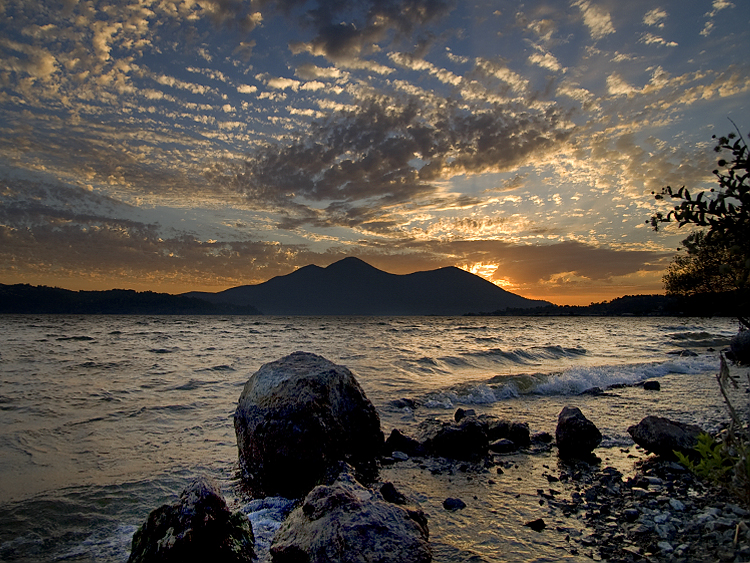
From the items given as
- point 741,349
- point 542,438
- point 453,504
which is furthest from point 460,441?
point 741,349

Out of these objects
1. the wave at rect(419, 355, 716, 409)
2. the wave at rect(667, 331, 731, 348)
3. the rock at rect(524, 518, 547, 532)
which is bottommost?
the wave at rect(667, 331, 731, 348)

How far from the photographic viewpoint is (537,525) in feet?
17.6

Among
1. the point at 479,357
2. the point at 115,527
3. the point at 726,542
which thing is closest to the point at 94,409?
the point at 115,527


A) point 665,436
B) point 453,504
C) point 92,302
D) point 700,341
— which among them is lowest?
point 700,341

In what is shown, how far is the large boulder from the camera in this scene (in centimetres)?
697

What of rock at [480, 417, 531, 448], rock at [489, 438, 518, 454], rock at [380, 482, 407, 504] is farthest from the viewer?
rock at [480, 417, 531, 448]

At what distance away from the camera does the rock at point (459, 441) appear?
8.41 metres

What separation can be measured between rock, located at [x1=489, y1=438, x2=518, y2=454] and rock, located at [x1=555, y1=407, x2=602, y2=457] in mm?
984

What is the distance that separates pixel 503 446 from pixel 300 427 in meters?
4.70

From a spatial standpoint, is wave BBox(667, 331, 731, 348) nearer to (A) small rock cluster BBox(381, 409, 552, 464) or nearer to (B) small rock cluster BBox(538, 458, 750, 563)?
(A) small rock cluster BBox(381, 409, 552, 464)

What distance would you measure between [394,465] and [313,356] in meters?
2.97

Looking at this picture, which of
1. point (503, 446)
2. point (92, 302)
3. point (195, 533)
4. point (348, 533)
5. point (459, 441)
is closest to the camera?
point (348, 533)

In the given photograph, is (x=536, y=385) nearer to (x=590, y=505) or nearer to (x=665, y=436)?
(x=665, y=436)

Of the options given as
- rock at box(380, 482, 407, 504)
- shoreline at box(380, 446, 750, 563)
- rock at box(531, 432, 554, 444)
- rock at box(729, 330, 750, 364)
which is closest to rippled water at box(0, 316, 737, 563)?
shoreline at box(380, 446, 750, 563)
